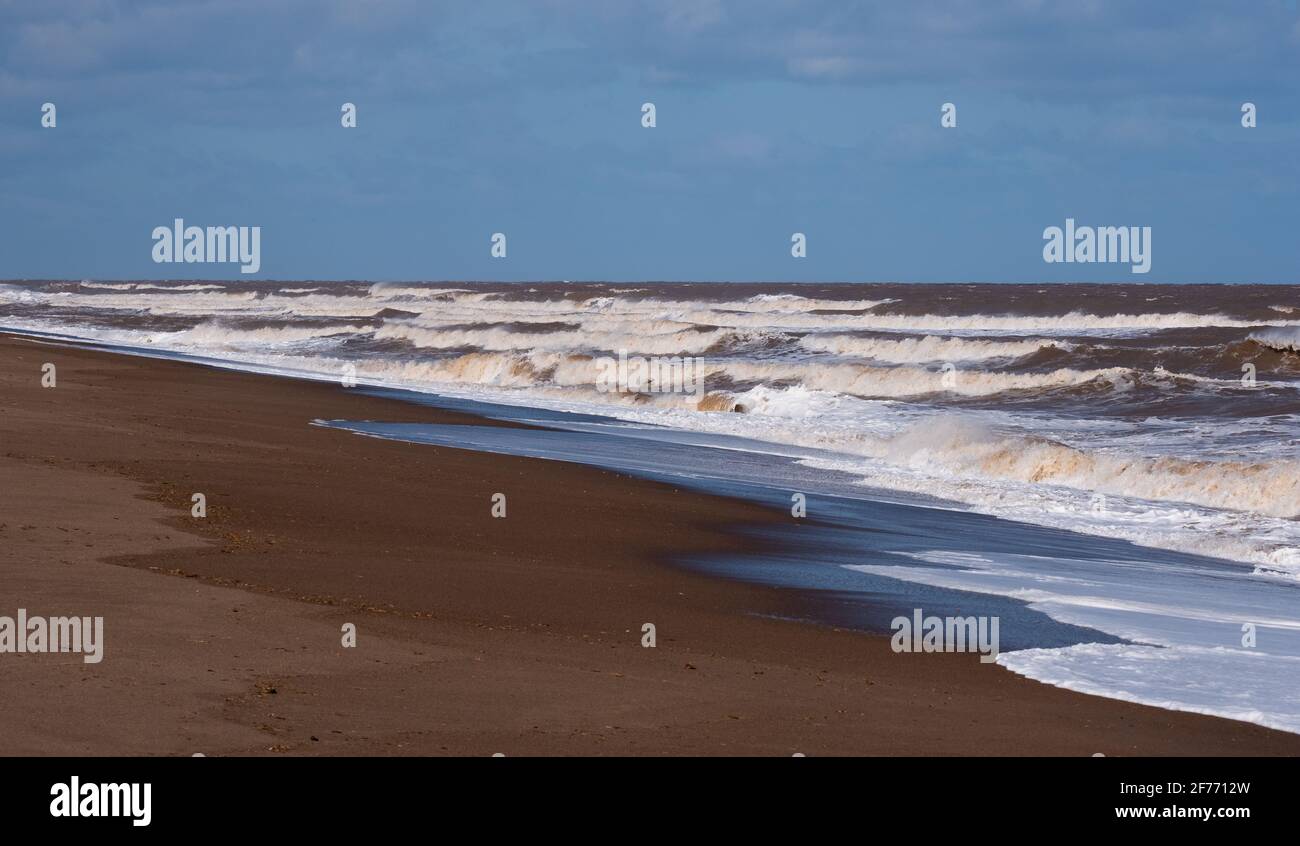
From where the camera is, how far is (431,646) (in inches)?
283

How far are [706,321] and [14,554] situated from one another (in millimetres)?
67341

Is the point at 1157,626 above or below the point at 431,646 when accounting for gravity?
below

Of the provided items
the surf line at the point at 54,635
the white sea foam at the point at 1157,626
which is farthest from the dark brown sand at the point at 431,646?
the white sea foam at the point at 1157,626

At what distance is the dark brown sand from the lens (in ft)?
18.6

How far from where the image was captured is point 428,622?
25.5 ft

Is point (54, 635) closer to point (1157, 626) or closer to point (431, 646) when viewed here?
point (431, 646)

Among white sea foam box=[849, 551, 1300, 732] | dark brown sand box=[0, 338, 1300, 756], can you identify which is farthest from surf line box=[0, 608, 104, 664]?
white sea foam box=[849, 551, 1300, 732]

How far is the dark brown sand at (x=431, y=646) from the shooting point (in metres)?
5.68

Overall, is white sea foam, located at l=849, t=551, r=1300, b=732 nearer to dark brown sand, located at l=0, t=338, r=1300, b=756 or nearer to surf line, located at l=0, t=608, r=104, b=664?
dark brown sand, located at l=0, t=338, r=1300, b=756

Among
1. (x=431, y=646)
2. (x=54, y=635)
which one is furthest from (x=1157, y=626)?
(x=54, y=635)

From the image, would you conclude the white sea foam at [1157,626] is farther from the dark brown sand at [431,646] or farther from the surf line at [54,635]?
the surf line at [54,635]
